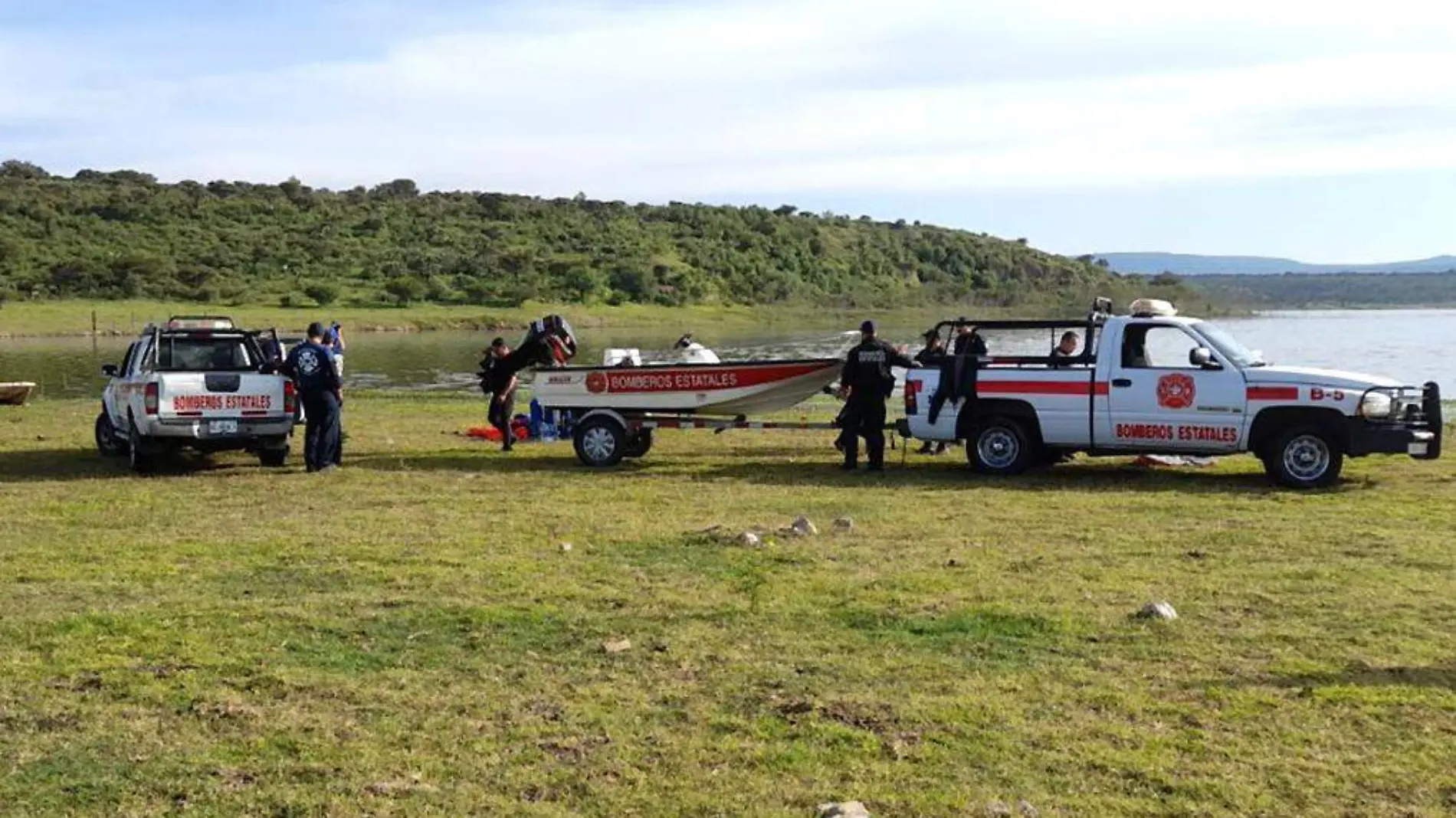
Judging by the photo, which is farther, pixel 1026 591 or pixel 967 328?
pixel 967 328

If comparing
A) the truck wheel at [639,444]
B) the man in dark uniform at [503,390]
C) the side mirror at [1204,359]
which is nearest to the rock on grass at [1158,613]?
the side mirror at [1204,359]

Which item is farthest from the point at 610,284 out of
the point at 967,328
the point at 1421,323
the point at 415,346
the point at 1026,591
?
the point at 1026,591

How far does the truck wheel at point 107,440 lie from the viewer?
1762 centimetres

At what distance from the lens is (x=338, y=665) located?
24.0ft

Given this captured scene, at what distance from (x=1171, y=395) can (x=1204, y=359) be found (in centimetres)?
49

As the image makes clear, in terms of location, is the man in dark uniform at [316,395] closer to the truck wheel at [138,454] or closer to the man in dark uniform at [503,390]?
the truck wheel at [138,454]

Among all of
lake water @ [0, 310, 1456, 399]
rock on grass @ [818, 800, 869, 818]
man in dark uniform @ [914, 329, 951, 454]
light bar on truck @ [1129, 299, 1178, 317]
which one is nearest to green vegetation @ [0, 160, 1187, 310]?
lake water @ [0, 310, 1456, 399]

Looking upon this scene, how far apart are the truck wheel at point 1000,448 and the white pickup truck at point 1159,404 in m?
0.01

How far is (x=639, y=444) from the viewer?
17922 millimetres

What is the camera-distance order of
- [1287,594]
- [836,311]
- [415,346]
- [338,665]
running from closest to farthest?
[338,665] < [1287,594] < [415,346] < [836,311]

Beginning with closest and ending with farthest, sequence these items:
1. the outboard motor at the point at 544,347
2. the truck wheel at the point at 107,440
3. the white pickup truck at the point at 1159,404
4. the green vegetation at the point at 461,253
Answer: the white pickup truck at the point at 1159,404
the truck wheel at the point at 107,440
the outboard motor at the point at 544,347
the green vegetation at the point at 461,253

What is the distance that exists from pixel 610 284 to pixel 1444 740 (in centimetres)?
9709

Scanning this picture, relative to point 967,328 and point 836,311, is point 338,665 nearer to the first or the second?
point 967,328

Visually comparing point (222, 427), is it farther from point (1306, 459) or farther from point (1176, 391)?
point (1306, 459)
